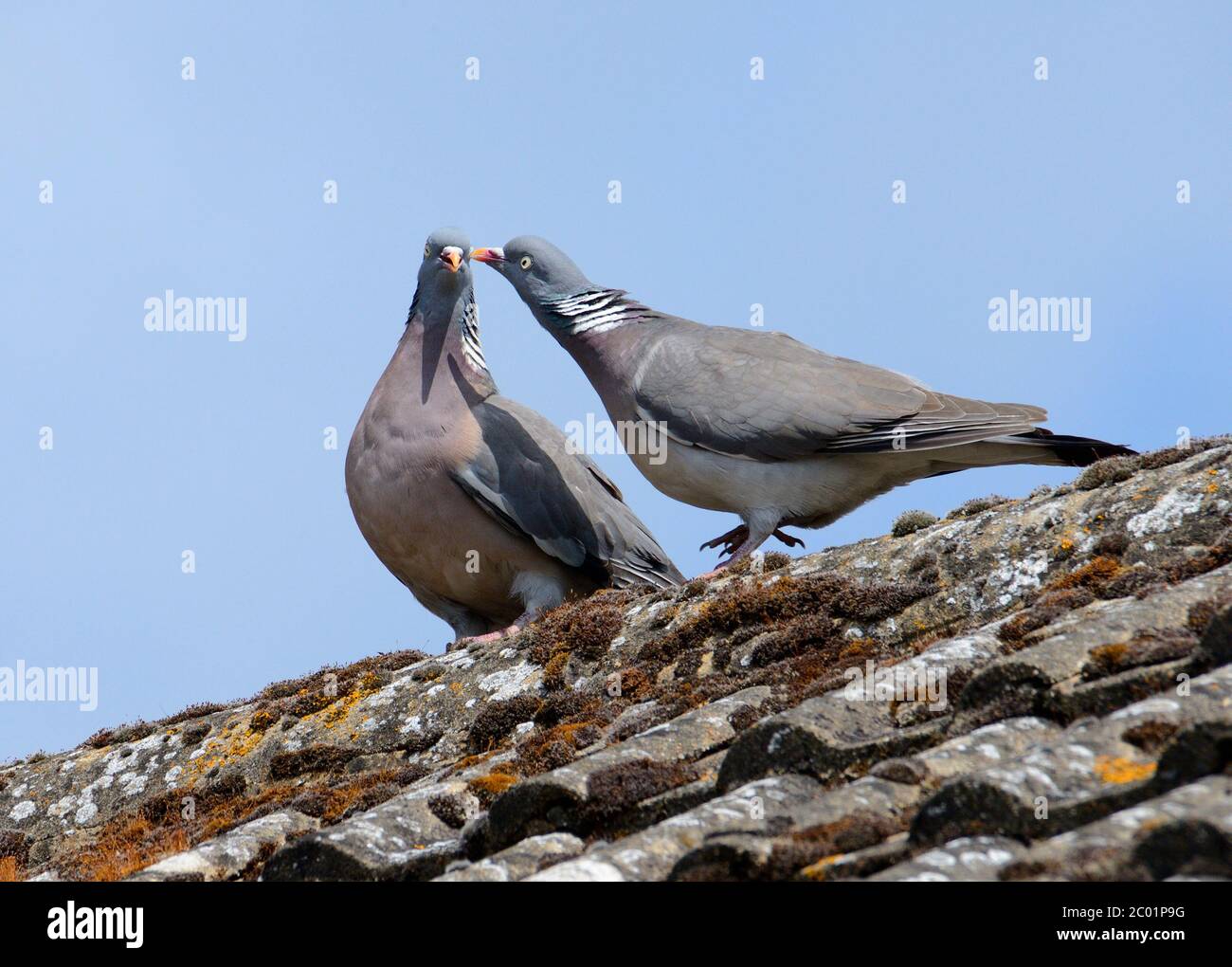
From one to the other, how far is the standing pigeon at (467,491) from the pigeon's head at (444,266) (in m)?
0.01

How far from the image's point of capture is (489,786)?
6.54 metres

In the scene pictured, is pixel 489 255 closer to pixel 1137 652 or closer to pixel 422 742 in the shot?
pixel 422 742

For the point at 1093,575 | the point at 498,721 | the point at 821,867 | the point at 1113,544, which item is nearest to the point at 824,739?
the point at 821,867

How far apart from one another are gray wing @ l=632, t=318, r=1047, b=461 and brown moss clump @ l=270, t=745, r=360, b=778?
3.10m

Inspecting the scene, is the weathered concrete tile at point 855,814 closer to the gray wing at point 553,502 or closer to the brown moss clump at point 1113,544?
the brown moss clump at point 1113,544

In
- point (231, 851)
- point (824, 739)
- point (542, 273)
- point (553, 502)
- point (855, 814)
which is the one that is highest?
point (542, 273)

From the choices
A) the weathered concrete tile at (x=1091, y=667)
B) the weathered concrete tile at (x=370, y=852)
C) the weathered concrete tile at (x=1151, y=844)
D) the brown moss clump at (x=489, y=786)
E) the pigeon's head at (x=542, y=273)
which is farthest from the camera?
the pigeon's head at (x=542, y=273)

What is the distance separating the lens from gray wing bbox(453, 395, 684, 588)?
1077 cm

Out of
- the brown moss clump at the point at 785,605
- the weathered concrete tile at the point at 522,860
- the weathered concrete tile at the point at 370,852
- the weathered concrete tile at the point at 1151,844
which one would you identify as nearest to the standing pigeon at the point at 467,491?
the brown moss clump at the point at 785,605

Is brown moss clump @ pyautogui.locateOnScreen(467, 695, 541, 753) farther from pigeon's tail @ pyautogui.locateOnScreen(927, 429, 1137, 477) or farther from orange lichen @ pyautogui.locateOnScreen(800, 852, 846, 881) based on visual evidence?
orange lichen @ pyautogui.locateOnScreen(800, 852, 846, 881)

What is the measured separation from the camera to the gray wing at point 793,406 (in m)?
9.64

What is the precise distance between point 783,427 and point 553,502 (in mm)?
2004
